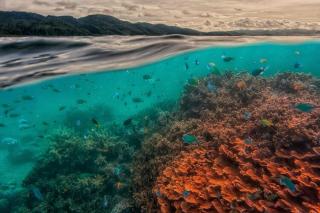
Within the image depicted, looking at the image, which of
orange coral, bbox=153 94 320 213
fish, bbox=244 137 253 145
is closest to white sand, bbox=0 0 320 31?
orange coral, bbox=153 94 320 213

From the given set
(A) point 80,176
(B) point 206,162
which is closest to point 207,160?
(B) point 206,162

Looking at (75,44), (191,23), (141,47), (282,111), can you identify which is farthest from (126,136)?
(282,111)

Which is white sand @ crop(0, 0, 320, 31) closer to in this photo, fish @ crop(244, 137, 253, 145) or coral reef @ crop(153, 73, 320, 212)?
coral reef @ crop(153, 73, 320, 212)

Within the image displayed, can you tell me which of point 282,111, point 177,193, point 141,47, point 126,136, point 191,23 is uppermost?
point 191,23

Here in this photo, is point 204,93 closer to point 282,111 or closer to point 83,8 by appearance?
point 282,111

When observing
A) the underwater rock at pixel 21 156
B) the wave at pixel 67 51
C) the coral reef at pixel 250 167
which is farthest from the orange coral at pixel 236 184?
the underwater rock at pixel 21 156

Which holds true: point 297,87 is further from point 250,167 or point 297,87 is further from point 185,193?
point 185,193
